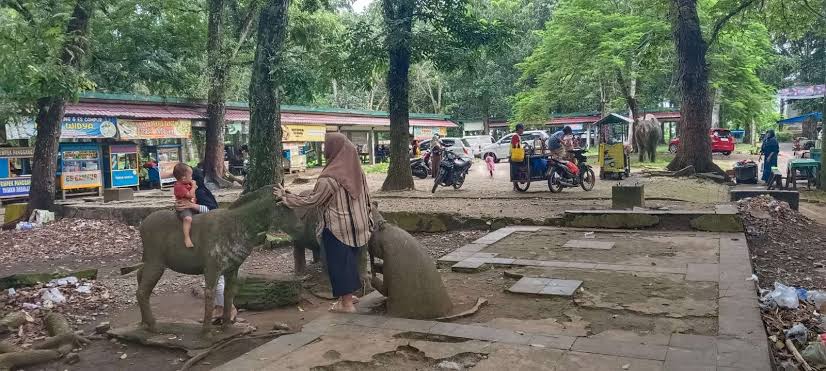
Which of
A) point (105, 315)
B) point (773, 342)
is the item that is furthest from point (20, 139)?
point (773, 342)

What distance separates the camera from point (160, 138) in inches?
A: 733

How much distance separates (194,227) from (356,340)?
1.54m

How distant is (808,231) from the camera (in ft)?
28.9

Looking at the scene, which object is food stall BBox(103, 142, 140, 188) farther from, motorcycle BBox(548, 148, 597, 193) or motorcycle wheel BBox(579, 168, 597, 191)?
motorcycle wheel BBox(579, 168, 597, 191)

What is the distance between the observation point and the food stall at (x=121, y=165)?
18047 mm

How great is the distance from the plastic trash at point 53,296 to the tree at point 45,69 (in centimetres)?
487

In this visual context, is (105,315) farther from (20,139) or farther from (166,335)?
(20,139)

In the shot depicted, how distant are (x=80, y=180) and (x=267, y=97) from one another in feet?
35.2

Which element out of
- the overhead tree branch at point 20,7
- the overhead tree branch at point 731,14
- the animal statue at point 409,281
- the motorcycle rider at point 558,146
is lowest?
the animal statue at point 409,281

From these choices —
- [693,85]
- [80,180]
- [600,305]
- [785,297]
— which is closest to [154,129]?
[80,180]

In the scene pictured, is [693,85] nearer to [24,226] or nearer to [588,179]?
[588,179]

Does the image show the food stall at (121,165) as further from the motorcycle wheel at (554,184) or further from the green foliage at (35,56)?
the motorcycle wheel at (554,184)

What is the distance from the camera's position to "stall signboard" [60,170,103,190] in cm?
1678

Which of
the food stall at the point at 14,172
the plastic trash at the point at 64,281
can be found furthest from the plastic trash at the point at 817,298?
the food stall at the point at 14,172
